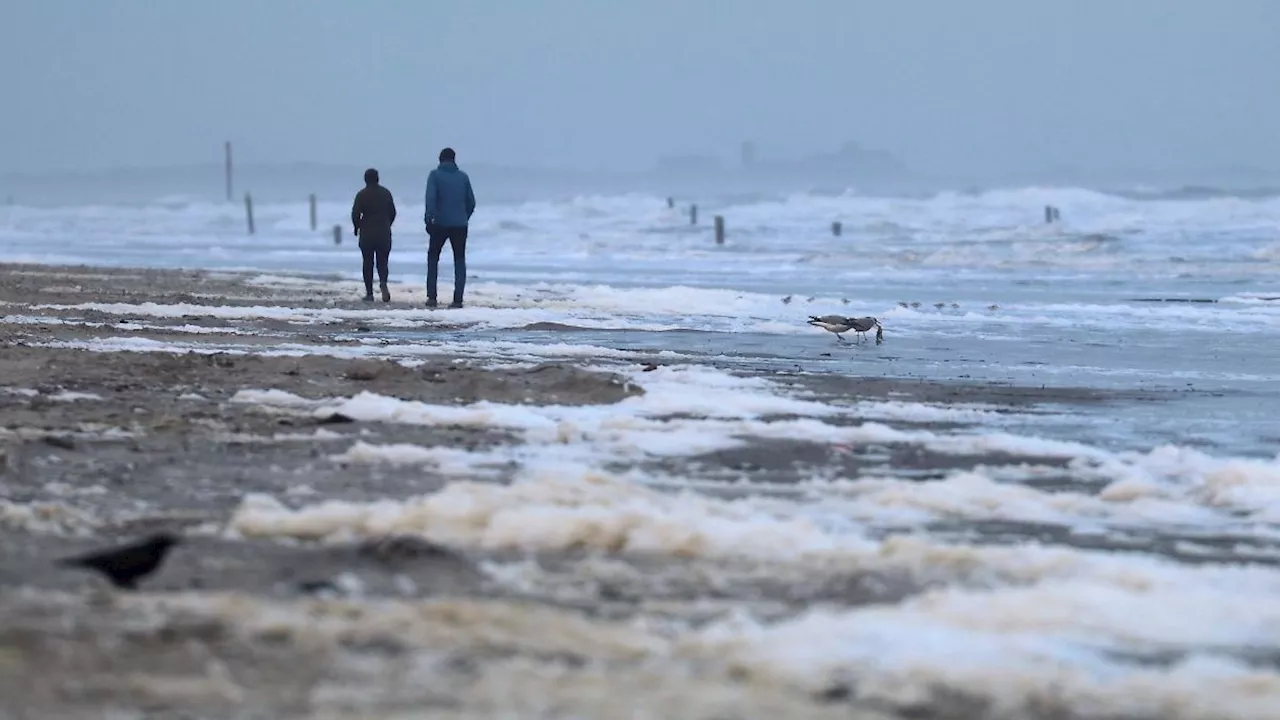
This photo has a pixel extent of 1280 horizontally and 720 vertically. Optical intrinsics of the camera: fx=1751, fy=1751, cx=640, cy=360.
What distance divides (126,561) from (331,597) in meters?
0.77

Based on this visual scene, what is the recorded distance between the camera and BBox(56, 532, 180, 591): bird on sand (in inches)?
190

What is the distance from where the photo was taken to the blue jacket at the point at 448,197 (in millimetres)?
18812

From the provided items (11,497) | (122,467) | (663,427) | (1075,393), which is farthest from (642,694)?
(1075,393)

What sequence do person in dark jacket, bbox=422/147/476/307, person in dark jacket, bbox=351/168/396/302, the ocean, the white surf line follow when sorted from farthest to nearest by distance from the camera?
person in dark jacket, bbox=351/168/396/302, person in dark jacket, bbox=422/147/476/307, the white surf line, the ocean

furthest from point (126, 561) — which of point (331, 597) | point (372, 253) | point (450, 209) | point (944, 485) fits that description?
point (372, 253)

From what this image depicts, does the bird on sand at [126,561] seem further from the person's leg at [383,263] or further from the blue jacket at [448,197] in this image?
the person's leg at [383,263]

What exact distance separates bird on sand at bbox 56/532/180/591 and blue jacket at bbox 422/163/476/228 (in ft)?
45.2

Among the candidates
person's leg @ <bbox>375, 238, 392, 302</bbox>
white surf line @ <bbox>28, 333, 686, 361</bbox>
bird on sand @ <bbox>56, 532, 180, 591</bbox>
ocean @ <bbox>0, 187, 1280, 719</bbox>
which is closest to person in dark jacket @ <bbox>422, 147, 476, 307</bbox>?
ocean @ <bbox>0, 187, 1280, 719</bbox>

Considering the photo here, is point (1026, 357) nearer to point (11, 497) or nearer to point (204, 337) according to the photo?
point (204, 337)

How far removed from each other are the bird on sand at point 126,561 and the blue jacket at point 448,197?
13780 millimetres

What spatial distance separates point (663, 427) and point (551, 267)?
2651 centimetres

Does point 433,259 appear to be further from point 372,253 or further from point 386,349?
point 386,349

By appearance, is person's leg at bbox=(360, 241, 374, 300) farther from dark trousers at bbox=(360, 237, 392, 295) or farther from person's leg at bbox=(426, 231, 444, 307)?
person's leg at bbox=(426, 231, 444, 307)

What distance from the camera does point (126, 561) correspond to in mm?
4977
